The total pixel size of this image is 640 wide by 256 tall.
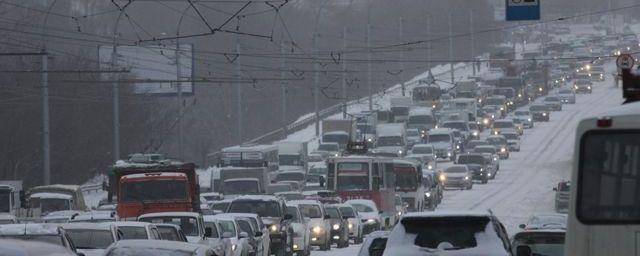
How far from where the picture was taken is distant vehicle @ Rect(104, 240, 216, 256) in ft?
62.7

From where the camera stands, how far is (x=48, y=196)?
52.1 meters

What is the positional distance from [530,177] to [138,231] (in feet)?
174


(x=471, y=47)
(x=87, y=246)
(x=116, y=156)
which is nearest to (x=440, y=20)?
(x=471, y=47)

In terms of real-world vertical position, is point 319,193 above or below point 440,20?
below

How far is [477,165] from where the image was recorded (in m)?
78.2

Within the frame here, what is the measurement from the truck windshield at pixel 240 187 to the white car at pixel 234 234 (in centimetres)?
2729

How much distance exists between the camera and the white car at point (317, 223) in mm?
43062

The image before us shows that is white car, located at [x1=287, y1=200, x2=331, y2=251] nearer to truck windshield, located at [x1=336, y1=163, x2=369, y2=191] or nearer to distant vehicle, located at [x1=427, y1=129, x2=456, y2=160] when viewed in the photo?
truck windshield, located at [x1=336, y1=163, x2=369, y2=191]

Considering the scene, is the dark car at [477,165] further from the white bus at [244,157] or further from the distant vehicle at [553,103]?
the distant vehicle at [553,103]

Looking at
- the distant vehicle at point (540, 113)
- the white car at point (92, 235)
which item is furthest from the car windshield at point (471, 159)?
Result: the white car at point (92, 235)

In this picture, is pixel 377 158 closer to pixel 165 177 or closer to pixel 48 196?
pixel 48 196

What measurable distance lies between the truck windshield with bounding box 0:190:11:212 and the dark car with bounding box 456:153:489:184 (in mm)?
34780

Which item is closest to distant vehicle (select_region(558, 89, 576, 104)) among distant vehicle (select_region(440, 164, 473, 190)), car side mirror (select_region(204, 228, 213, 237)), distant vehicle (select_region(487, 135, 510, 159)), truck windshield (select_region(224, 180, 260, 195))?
distant vehicle (select_region(487, 135, 510, 159))

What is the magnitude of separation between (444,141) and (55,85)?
2243 centimetres
